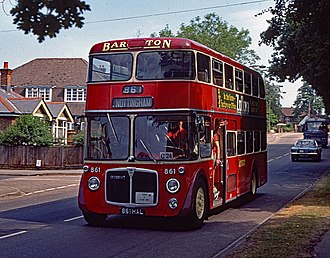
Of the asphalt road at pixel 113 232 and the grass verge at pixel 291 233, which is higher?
the grass verge at pixel 291 233

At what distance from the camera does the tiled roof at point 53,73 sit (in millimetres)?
68312

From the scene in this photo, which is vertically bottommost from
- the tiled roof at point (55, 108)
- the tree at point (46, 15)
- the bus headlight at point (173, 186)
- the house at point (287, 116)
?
the bus headlight at point (173, 186)

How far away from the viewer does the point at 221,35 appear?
8794cm

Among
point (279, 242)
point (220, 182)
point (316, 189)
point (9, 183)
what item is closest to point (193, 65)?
point (220, 182)

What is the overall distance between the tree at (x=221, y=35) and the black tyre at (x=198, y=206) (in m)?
73.5

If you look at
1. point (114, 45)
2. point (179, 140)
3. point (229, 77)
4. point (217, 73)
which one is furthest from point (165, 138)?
point (229, 77)

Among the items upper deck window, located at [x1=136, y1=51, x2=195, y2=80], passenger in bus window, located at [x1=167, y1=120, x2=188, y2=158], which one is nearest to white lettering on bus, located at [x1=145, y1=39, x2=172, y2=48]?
upper deck window, located at [x1=136, y1=51, x2=195, y2=80]

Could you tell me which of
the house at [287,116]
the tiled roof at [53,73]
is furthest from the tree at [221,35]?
the house at [287,116]

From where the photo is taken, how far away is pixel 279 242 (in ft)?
36.1

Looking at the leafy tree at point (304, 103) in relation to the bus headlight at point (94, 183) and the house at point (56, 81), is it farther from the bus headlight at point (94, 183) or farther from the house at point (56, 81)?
the bus headlight at point (94, 183)

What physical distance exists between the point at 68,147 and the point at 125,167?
24.8m

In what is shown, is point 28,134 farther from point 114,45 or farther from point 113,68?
point 113,68

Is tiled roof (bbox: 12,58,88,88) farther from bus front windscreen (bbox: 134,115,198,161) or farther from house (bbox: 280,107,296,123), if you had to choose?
house (bbox: 280,107,296,123)

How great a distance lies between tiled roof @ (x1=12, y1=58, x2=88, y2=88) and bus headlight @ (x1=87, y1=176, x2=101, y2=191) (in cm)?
5385
